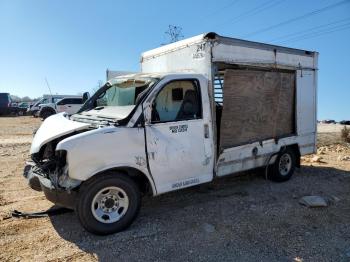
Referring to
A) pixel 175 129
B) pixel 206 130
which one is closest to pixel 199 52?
pixel 206 130

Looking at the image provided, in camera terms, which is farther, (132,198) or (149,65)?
(149,65)

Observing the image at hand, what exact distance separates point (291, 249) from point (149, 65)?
177 inches

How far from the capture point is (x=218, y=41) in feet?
19.6

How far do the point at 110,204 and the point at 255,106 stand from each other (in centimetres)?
336

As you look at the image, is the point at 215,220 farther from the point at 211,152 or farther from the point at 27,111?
the point at 27,111

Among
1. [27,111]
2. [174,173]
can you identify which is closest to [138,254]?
[174,173]

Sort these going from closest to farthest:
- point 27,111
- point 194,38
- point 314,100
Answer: point 194,38 → point 314,100 → point 27,111

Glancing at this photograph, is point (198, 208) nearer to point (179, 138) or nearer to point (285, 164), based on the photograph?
point (179, 138)

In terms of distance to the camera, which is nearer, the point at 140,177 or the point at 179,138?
the point at 140,177

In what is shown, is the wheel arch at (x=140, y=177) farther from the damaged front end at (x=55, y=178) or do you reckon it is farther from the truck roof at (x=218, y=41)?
the truck roof at (x=218, y=41)

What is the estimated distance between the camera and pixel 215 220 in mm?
5367

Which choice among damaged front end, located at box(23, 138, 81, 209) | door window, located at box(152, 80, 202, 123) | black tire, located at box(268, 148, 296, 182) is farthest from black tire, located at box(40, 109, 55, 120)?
door window, located at box(152, 80, 202, 123)

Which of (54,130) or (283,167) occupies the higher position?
(54,130)

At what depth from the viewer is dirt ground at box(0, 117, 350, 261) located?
14.2 feet
